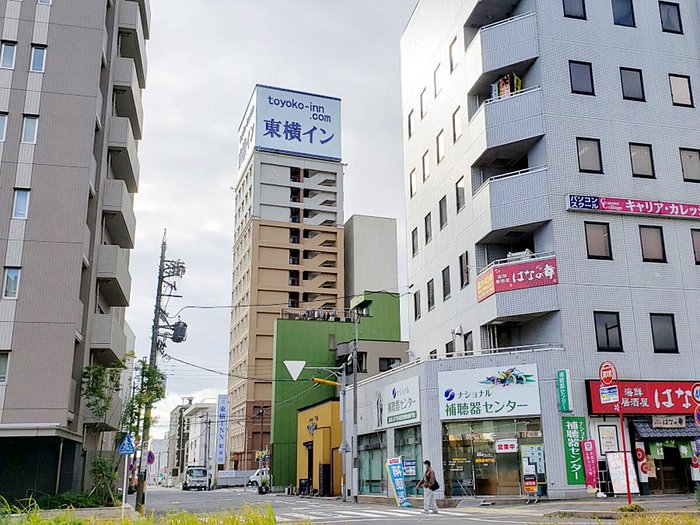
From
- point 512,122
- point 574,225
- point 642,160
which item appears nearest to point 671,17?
point 642,160

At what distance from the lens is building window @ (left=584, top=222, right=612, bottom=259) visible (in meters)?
27.5

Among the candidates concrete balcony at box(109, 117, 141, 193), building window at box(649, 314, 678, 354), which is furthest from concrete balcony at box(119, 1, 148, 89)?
building window at box(649, 314, 678, 354)

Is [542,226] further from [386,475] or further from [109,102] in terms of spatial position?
[109,102]

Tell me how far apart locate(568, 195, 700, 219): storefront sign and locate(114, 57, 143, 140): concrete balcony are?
20.3m

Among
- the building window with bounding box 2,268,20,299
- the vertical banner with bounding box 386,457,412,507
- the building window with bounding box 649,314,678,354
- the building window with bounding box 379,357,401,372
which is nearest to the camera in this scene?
the building window with bounding box 2,268,20,299

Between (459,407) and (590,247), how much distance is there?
785 cm

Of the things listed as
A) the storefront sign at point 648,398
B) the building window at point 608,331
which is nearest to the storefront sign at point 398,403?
the storefront sign at point 648,398

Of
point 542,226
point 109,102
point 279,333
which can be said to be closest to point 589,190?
point 542,226

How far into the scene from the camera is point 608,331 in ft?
87.8

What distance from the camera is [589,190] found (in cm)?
2797

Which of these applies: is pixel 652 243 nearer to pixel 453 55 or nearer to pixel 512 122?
pixel 512 122

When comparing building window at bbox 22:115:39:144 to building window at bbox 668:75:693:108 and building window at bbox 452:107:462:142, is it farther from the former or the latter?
building window at bbox 668:75:693:108

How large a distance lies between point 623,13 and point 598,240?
407 inches

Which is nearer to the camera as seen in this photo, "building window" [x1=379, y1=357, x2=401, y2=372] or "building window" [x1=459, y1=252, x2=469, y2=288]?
"building window" [x1=459, y1=252, x2=469, y2=288]
